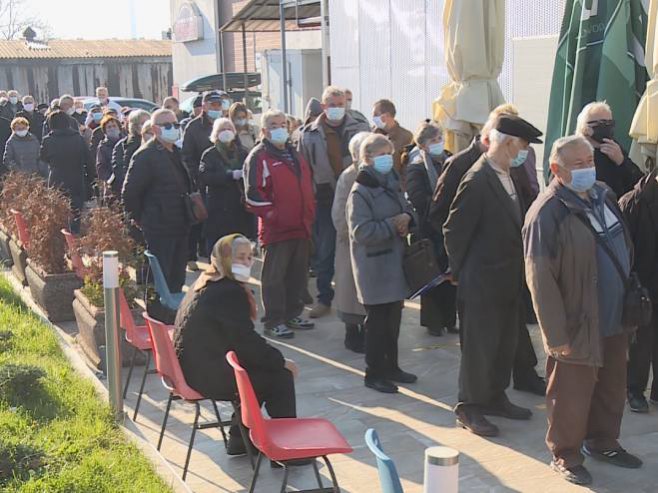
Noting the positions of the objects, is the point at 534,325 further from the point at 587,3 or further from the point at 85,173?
the point at 85,173

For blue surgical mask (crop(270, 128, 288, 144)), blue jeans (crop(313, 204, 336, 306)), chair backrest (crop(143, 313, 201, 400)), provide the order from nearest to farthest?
chair backrest (crop(143, 313, 201, 400)), blue surgical mask (crop(270, 128, 288, 144)), blue jeans (crop(313, 204, 336, 306))

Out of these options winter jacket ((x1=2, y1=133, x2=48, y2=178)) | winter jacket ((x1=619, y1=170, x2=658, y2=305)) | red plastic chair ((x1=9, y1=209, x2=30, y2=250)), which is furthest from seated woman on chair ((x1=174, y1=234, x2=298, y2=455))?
winter jacket ((x1=2, y1=133, x2=48, y2=178))

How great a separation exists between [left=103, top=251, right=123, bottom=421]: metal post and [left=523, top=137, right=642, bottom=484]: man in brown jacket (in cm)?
275

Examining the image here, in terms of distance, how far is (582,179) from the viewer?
4.93 meters

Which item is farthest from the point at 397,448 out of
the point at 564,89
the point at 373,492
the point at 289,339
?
the point at 564,89

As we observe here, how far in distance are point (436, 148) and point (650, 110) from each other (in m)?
1.87

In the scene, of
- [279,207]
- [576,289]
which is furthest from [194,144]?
[576,289]

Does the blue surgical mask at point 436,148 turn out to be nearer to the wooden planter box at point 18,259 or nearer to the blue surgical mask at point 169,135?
the blue surgical mask at point 169,135

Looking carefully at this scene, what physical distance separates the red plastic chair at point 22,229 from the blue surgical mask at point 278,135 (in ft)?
11.7

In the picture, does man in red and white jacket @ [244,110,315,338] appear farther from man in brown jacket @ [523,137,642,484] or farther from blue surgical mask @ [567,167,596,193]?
blue surgical mask @ [567,167,596,193]

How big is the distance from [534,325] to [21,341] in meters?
4.64

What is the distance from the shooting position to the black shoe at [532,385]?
6664mm

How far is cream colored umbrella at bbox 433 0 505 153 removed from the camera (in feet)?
25.8

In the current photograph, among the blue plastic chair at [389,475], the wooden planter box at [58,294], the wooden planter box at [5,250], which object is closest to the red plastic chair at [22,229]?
the wooden planter box at [58,294]
